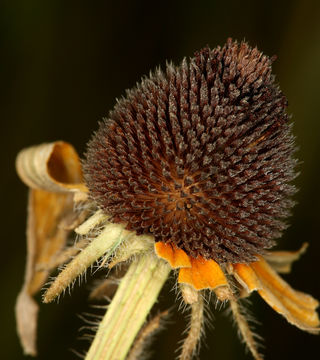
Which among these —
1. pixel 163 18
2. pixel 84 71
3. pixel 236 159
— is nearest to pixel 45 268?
pixel 236 159

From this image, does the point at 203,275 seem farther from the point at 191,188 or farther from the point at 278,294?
the point at 278,294

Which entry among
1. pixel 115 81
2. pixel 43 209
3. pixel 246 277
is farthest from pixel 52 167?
pixel 115 81

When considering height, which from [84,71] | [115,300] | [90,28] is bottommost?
[115,300]

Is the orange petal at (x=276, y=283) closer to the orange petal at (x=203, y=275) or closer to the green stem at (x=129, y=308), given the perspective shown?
the orange petal at (x=203, y=275)

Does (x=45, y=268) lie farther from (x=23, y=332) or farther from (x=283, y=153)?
(x=283, y=153)

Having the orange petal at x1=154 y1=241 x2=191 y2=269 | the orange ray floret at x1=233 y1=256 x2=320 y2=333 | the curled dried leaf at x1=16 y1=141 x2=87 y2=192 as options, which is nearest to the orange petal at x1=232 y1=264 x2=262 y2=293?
the orange ray floret at x1=233 y1=256 x2=320 y2=333

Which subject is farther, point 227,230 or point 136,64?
point 136,64

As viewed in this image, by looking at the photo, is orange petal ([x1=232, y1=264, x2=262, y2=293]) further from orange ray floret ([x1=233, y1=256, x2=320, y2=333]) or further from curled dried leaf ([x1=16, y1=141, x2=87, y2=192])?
curled dried leaf ([x1=16, y1=141, x2=87, y2=192])
